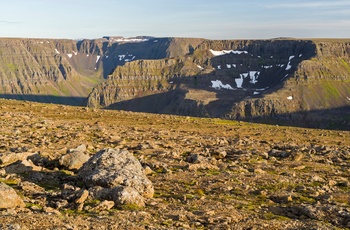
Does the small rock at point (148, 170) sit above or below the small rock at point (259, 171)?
above

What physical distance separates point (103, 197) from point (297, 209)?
10.5 meters

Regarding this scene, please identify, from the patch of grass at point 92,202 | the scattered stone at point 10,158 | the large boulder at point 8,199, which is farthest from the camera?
the scattered stone at point 10,158

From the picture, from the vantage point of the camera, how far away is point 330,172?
30969mm

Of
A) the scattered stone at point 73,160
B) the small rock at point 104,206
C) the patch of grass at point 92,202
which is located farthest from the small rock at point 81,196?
the scattered stone at point 73,160

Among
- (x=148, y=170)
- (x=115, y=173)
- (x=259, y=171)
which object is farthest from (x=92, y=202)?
(x=259, y=171)

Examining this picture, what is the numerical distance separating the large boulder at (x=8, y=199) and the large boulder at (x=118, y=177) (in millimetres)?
3892

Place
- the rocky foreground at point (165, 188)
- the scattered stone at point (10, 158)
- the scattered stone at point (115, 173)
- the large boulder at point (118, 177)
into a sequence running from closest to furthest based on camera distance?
the rocky foreground at point (165, 188)
the large boulder at point (118, 177)
the scattered stone at point (115, 173)
the scattered stone at point (10, 158)

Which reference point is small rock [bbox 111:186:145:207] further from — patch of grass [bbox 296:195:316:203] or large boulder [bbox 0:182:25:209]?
patch of grass [bbox 296:195:316:203]

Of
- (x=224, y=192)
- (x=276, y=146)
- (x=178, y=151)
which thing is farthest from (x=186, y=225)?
(x=276, y=146)

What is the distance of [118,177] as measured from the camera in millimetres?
21094

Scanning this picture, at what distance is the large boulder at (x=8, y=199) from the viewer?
1717cm

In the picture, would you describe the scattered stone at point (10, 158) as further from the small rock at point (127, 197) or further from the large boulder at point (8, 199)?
the small rock at point (127, 197)

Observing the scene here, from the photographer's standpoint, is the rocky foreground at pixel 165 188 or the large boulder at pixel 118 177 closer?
the rocky foreground at pixel 165 188

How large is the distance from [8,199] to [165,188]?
31.2 ft
